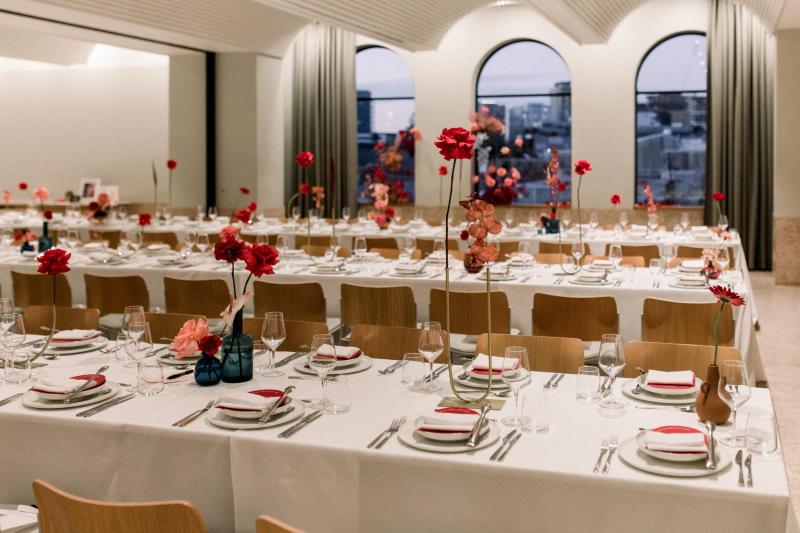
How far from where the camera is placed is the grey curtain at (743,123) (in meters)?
12.4

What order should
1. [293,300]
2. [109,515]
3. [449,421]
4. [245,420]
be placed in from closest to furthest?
[109,515] → [449,421] → [245,420] → [293,300]

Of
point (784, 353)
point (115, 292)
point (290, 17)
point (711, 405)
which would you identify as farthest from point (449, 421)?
point (290, 17)

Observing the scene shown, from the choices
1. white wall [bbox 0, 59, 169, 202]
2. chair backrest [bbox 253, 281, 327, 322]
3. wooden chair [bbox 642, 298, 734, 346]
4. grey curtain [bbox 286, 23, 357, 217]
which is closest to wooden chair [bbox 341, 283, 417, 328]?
chair backrest [bbox 253, 281, 327, 322]

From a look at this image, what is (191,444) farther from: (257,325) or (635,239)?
(635,239)

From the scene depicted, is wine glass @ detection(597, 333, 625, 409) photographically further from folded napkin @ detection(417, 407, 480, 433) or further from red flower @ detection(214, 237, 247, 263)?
red flower @ detection(214, 237, 247, 263)

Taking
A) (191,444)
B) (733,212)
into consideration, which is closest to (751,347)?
(191,444)

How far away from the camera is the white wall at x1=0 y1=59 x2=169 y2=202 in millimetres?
15289

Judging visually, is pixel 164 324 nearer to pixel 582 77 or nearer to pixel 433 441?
pixel 433 441

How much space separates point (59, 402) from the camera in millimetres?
2918

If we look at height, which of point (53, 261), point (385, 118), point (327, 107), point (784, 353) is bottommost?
point (784, 353)

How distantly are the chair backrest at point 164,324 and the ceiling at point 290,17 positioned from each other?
5.74 metres

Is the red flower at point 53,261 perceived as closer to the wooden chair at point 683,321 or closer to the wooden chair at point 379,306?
the wooden chair at point 379,306

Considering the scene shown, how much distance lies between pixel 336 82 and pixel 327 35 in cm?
77

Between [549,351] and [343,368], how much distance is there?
90cm
